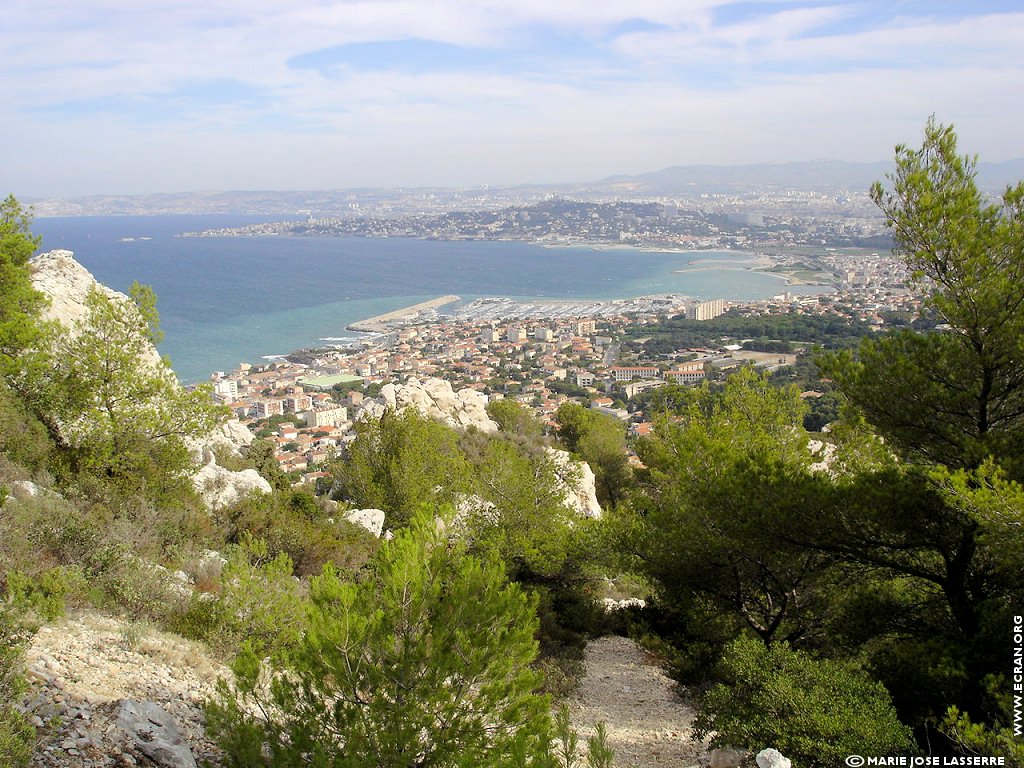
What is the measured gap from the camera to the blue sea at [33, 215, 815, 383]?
51.0m

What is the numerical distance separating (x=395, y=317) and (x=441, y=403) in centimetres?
3886

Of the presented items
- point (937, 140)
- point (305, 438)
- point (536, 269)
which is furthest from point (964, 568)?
point (536, 269)

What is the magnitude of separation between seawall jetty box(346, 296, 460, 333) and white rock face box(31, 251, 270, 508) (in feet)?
123

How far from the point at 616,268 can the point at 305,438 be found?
67.3 meters

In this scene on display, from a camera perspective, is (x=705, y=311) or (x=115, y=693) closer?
(x=115, y=693)

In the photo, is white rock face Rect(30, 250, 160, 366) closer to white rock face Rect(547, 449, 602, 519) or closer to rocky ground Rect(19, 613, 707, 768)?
white rock face Rect(547, 449, 602, 519)

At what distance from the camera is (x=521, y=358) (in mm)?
44156

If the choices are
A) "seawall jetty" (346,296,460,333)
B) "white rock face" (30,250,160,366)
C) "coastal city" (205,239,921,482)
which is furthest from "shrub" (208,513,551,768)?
"seawall jetty" (346,296,460,333)

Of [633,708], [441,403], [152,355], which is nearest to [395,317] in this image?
[441,403]

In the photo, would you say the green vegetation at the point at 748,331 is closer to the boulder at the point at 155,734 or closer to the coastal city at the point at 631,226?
the boulder at the point at 155,734

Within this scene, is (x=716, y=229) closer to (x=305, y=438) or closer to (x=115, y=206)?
(x=305, y=438)

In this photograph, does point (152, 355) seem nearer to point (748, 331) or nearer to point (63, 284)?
point (63, 284)

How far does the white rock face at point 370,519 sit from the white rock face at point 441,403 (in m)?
6.87

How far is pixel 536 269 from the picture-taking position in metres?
88.5
